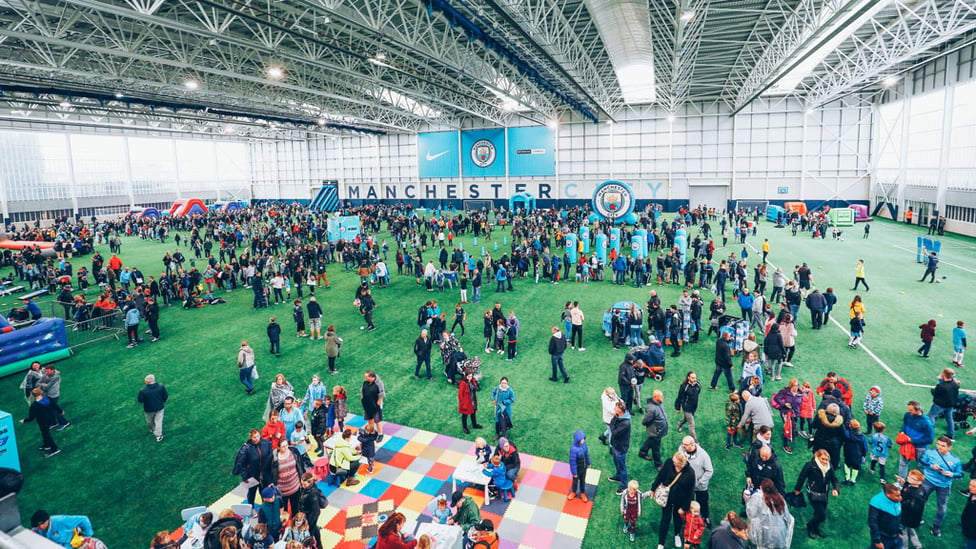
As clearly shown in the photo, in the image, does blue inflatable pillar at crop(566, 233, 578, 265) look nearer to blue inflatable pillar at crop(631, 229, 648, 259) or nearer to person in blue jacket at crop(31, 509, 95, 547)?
blue inflatable pillar at crop(631, 229, 648, 259)

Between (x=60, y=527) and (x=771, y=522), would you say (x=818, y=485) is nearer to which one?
(x=771, y=522)

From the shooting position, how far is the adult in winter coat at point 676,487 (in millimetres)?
6195

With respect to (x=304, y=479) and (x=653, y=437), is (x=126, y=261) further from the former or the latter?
(x=653, y=437)

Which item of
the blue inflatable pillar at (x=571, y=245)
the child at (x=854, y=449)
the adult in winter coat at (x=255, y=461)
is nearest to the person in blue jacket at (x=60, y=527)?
the adult in winter coat at (x=255, y=461)

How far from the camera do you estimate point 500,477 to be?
24.6ft

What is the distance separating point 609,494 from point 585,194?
4343 centimetres

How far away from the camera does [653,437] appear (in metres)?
7.90

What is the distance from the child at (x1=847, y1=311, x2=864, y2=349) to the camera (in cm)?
1258

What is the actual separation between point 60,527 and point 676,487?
7605 mm

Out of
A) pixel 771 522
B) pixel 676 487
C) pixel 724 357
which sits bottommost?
pixel 771 522

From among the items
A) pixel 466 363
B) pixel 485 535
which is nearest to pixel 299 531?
pixel 485 535

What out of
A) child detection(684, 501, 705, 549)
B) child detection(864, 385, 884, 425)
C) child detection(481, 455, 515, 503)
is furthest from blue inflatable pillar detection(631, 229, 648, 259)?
child detection(684, 501, 705, 549)

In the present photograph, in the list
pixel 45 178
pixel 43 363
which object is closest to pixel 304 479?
pixel 43 363

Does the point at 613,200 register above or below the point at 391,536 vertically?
above
